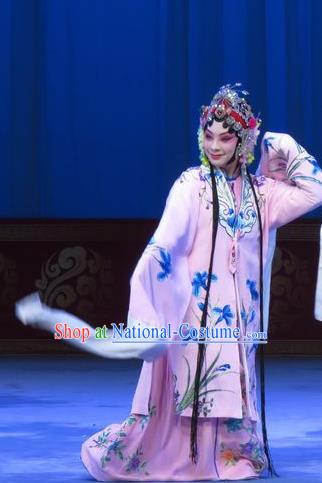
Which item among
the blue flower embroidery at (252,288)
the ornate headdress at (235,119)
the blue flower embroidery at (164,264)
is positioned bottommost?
the blue flower embroidery at (252,288)

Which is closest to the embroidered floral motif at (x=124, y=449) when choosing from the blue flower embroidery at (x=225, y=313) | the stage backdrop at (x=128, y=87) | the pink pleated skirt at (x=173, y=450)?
the pink pleated skirt at (x=173, y=450)

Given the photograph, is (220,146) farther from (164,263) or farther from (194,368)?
(194,368)

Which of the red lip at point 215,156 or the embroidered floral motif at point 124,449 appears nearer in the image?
the embroidered floral motif at point 124,449

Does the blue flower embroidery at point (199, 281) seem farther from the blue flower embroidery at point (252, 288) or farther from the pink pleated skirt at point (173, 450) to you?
the pink pleated skirt at point (173, 450)

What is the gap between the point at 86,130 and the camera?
8.34 m

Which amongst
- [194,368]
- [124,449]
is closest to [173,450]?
[124,449]

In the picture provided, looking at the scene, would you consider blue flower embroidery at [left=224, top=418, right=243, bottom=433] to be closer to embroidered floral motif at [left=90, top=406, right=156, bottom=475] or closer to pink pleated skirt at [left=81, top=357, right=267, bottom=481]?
pink pleated skirt at [left=81, top=357, right=267, bottom=481]

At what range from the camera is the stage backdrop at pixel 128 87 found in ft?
27.0

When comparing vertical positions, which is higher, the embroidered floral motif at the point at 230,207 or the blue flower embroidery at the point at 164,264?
the embroidered floral motif at the point at 230,207

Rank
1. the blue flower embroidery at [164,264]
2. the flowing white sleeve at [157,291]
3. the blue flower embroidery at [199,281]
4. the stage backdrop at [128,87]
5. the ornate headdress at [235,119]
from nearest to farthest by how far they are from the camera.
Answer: the flowing white sleeve at [157,291], the blue flower embroidery at [164,264], the blue flower embroidery at [199,281], the ornate headdress at [235,119], the stage backdrop at [128,87]

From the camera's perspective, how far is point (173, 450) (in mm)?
4484

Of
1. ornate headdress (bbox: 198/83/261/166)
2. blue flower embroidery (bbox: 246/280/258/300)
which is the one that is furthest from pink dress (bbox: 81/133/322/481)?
ornate headdress (bbox: 198/83/261/166)

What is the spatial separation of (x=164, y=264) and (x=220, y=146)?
46 centimetres

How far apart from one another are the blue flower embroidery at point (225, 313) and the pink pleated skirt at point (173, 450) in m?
0.28
